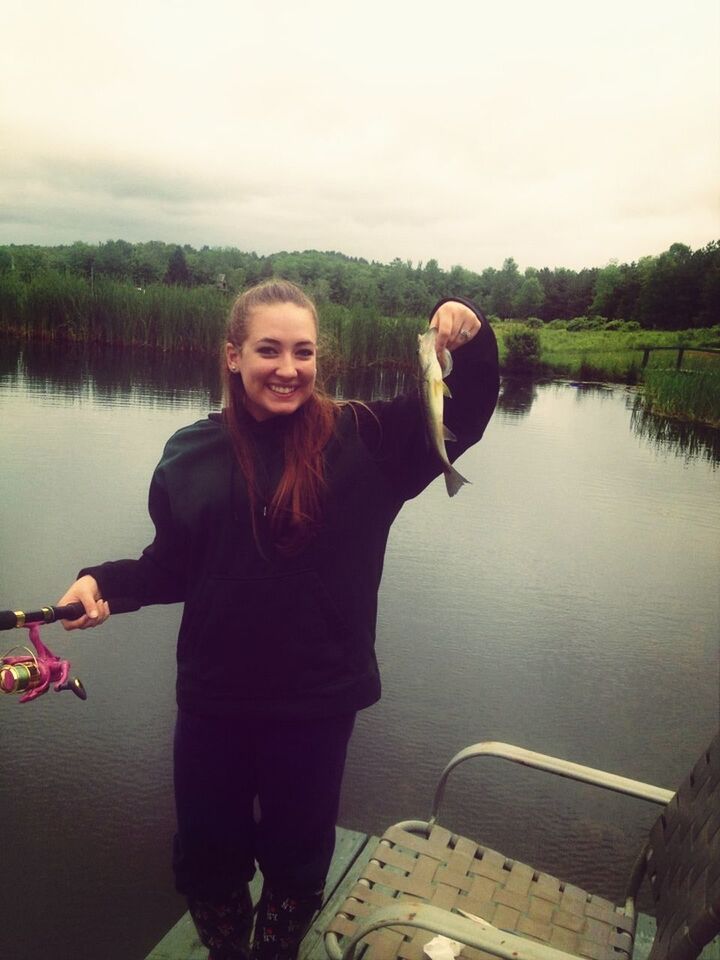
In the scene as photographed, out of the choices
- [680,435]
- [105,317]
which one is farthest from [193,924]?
[105,317]

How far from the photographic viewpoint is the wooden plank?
222 cm

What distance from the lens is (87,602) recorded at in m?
1.92

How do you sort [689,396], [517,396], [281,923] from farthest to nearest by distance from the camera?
[517,396] < [689,396] < [281,923]

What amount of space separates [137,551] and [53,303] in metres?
17.2

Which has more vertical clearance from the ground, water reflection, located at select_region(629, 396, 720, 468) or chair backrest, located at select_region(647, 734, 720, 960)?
chair backrest, located at select_region(647, 734, 720, 960)

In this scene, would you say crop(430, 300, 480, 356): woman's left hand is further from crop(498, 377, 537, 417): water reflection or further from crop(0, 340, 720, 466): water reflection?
crop(498, 377, 537, 417): water reflection

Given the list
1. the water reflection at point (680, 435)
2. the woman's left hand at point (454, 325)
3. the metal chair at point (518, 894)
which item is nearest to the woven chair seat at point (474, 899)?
the metal chair at point (518, 894)

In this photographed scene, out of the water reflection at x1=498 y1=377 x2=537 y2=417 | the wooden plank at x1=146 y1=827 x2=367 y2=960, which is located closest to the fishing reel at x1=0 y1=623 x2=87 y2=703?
the wooden plank at x1=146 y1=827 x2=367 y2=960

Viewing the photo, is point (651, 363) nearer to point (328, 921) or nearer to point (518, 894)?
point (518, 894)

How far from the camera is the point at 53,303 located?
20.9m

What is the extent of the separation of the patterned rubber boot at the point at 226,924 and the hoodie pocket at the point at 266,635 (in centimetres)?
63

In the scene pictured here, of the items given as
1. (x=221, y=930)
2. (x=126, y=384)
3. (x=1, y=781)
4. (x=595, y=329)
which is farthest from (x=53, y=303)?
(x=595, y=329)

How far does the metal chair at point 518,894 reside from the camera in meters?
1.56

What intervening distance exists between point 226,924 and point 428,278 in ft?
105
